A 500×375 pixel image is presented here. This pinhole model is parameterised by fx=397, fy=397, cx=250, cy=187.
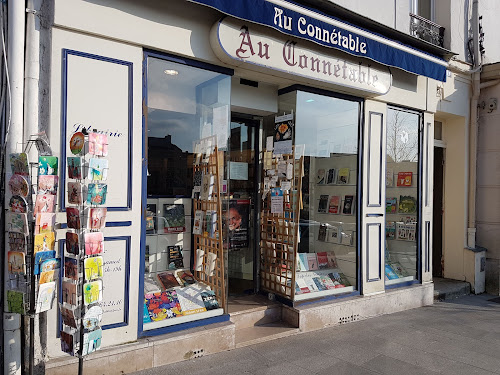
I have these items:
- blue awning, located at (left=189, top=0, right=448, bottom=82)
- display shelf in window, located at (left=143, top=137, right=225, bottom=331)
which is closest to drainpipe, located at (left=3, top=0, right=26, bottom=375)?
display shelf in window, located at (left=143, top=137, right=225, bottom=331)

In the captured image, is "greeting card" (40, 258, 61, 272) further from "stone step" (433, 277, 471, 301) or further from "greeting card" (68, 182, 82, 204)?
"stone step" (433, 277, 471, 301)

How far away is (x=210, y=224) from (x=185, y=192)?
0.49m

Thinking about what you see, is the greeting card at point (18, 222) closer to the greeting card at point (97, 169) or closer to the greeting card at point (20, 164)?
the greeting card at point (20, 164)

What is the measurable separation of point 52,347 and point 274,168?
11.0 ft

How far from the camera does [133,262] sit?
3838mm

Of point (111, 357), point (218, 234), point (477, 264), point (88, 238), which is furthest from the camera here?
point (477, 264)

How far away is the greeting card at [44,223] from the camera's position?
2.84 meters

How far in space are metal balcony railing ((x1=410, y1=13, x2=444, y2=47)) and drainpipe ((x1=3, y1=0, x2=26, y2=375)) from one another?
19.8 ft

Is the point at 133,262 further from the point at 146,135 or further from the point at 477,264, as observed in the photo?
the point at 477,264

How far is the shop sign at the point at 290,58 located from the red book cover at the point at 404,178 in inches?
60.4

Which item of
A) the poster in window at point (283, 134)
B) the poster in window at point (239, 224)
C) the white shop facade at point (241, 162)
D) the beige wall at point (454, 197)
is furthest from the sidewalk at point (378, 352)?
the poster in window at point (283, 134)

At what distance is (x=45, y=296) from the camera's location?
2.91 metres

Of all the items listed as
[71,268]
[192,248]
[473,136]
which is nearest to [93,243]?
[71,268]

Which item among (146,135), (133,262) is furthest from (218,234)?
(146,135)
